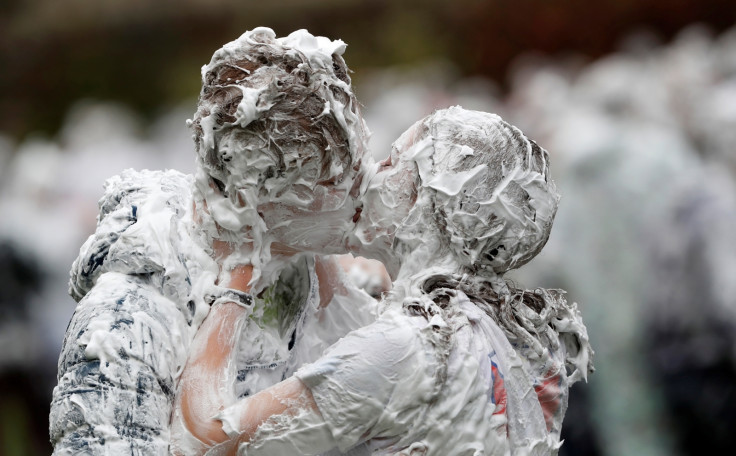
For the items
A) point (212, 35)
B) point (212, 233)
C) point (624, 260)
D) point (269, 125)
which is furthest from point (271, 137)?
point (212, 35)

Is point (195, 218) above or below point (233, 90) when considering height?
below

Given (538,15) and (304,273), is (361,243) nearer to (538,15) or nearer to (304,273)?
(304,273)

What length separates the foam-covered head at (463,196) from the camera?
3045mm

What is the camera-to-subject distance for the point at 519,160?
3.11 meters

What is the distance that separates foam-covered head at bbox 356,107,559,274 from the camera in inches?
120

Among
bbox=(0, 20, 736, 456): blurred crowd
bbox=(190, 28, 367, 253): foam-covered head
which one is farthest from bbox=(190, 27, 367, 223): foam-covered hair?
bbox=(0, 20, 736, 456): blurred crowd

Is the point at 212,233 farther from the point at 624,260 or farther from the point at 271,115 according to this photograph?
the point at 624,260

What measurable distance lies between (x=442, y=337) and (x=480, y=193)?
0.39 m

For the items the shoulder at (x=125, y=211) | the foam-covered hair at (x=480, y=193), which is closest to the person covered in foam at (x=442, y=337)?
the foam-covered hair at (x=480, y=193)

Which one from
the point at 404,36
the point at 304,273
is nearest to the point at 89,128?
the point at 404,36

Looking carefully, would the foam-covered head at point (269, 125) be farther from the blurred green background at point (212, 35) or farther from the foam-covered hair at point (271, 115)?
the blurred green background at point (212, 35)

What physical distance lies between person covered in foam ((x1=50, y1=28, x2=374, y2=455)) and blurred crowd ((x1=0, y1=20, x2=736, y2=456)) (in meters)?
5.04

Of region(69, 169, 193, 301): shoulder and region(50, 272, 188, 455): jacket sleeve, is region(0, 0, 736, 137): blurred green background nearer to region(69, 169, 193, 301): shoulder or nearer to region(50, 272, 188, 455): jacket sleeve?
region(69, 169, 193, 301): shoulder

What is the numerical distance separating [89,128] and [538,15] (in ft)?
22.3
